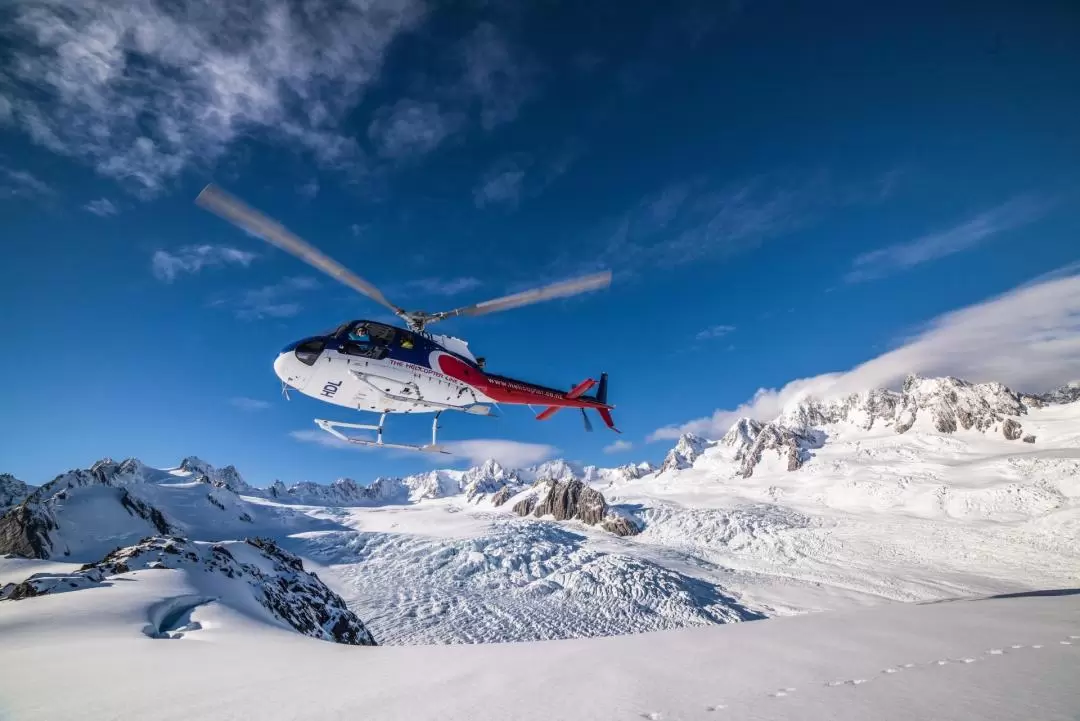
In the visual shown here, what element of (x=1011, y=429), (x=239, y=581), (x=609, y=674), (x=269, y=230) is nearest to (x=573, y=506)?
(x=239, y=581)

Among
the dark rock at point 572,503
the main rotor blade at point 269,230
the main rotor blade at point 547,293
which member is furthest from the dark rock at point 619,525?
the main rotor blade at point 269,230

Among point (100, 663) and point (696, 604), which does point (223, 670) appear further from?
point (696, 604)

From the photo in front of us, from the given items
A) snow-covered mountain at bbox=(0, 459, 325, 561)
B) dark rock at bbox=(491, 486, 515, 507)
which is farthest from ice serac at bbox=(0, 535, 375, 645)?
dark rock at bbox=(491, 486, 515, 507)

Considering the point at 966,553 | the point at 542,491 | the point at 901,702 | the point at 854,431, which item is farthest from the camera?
the point at 854,431

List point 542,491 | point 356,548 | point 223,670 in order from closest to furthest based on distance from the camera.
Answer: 1. point 223,670
2. point 356,548
3. point 542,491

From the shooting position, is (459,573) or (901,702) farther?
(459,573)

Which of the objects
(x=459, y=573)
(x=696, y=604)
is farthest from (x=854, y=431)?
(x=459, y=573)

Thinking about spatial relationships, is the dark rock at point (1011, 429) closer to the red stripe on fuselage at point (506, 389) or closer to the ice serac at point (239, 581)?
the red stripe on fuselage at point (506, 389)
